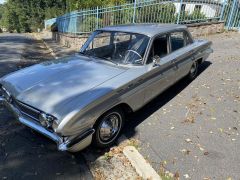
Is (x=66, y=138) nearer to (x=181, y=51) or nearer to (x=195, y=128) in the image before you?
(x=195, y=128)

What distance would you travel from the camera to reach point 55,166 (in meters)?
3.54

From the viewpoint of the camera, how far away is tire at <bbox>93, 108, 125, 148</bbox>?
144 inches

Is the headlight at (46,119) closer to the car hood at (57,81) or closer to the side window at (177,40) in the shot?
the car hood at (57,81)

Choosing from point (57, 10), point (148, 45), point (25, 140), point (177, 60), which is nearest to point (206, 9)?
point (177, 60)

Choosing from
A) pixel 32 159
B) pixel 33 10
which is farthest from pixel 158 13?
pixel 33 10

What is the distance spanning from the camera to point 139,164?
3.53 m

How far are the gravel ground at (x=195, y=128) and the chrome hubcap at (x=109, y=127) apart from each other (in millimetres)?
449

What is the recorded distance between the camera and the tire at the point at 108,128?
3646 millimetres

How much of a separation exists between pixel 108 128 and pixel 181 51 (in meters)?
2.79

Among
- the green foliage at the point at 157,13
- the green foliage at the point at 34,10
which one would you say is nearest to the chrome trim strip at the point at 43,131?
the green foliage at the point at 157,13

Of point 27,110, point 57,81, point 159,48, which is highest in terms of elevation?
point 159,48

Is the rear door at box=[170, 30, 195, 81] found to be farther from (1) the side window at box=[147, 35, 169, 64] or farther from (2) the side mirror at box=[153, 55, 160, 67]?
(2) the side mirror at box=[153, 55, 160, 67]

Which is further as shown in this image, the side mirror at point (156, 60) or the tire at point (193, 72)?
the tire at point (193, 72)

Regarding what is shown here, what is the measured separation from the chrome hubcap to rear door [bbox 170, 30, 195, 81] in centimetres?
203
